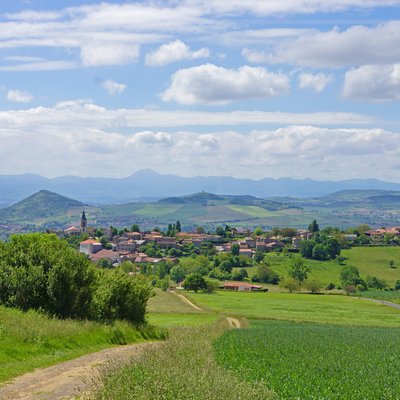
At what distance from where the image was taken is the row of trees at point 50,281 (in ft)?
105

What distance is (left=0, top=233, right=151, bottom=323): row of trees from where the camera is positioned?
105 feet

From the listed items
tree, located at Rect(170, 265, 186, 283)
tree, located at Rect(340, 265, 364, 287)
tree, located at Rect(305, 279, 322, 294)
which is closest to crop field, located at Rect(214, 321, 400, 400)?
tree, located at Rect(305, 279, 322, 294)

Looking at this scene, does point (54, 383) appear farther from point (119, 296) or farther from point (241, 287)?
point (241, 287)

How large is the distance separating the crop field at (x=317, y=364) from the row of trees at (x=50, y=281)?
8561mm

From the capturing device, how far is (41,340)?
82.1ft

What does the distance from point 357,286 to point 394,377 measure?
137 m

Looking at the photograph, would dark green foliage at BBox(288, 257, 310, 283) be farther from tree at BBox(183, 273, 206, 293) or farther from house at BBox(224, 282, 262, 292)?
tree at BBox(183, 273, 206, 293)

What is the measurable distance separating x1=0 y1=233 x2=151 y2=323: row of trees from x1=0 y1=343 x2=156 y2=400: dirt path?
9.73 meters

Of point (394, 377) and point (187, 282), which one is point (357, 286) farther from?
point (394, 377)

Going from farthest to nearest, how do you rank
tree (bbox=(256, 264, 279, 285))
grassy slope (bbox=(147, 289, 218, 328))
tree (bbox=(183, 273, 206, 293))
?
tree (bbox=(256, 264, 279, 285)) < tree (bbox=(183, 273, 206, 293)) < grassy slope (bbox=(147, 289, 218, 328))

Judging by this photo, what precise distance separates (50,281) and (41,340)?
7.97m

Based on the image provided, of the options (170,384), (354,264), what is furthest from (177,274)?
(170,384)

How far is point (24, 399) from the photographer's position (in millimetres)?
16094

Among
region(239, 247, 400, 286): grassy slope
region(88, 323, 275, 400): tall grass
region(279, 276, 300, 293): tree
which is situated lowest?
region(239, 247, 400, 286): grassy slope
